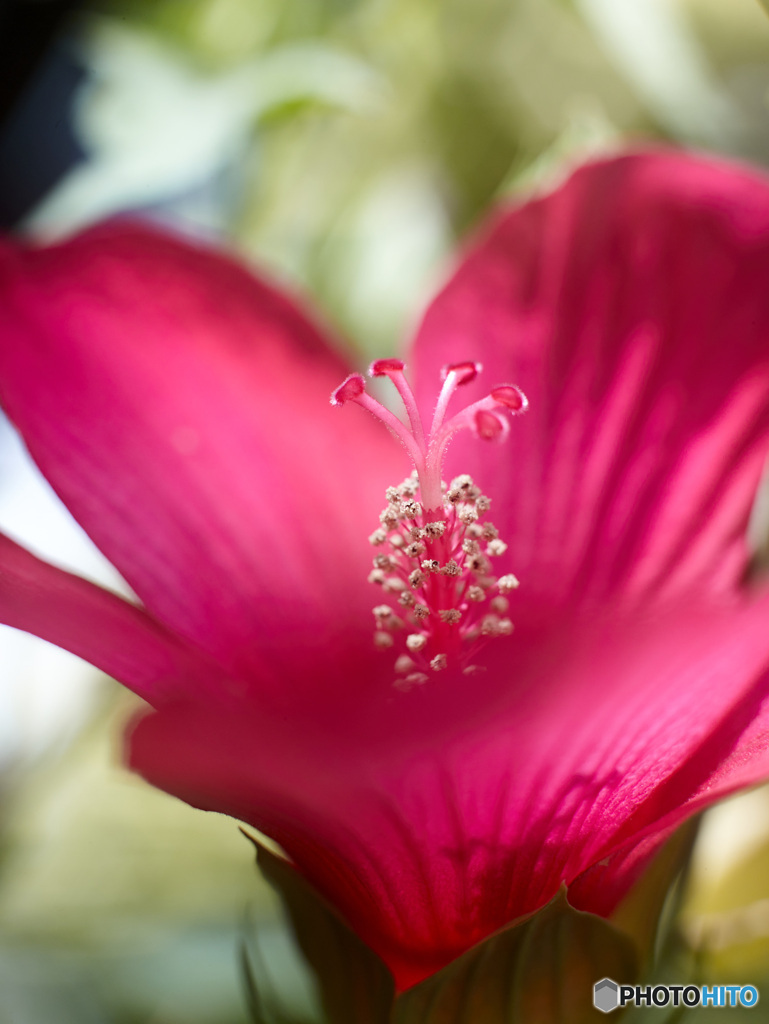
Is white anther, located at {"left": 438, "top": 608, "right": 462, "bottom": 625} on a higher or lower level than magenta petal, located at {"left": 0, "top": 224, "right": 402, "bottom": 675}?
lower

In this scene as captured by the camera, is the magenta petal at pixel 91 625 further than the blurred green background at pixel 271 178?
No

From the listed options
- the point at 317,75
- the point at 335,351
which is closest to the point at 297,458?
the point at 335,351

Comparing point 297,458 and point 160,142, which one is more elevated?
point 160,142

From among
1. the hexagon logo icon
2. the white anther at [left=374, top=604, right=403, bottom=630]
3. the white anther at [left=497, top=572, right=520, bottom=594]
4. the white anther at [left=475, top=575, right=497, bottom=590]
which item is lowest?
the hexagon logo icon

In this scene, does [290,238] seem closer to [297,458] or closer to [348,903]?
[297,458]

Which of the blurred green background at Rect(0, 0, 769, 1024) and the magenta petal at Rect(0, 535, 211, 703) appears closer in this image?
the magenta petal at Rect(0, 535, 211, 703)
